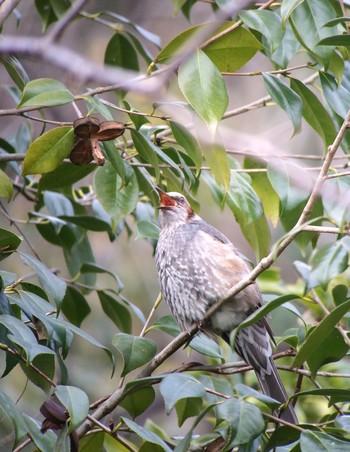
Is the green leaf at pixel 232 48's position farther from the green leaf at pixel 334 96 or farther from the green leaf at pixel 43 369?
the green leaf at pixel 43 369

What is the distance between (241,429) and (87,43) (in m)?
7.11

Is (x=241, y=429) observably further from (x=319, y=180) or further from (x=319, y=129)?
(x=319, y=129)

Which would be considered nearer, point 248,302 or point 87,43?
point 248,302

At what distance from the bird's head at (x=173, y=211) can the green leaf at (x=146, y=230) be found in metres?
0.60

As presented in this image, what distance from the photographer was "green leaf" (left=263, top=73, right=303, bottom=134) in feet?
8.78

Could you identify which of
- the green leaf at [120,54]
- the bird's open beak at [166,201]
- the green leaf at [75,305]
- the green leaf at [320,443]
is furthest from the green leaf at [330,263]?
the green leaf at [120,54]

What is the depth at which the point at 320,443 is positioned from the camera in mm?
2109

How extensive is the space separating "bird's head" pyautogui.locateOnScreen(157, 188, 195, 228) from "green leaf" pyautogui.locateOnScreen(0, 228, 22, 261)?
1500mm

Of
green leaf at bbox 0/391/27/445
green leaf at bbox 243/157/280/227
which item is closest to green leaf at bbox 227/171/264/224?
green leaf at bbox 243/157/280/227

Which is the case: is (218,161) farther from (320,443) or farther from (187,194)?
(320,443)

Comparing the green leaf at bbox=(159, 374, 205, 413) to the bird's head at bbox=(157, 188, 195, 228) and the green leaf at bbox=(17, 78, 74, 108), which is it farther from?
the bird's head at bbox=(157, 188, 195, 228)

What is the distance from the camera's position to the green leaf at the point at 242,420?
6.67ft

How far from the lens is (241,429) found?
2.04 m

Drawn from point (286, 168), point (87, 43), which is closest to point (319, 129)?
point (286, 168)
